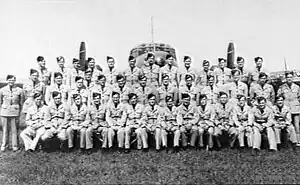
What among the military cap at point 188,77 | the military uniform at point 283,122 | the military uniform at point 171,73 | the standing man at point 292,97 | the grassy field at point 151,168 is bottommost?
the grassy field at point 151,168

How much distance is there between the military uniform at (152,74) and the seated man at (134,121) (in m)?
0.93

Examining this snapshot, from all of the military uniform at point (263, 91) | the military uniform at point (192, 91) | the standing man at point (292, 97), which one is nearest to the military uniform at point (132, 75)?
the military uniform at point (192, 91)

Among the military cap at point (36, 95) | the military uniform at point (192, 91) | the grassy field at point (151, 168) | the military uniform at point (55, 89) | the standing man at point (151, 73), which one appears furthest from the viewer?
the standing man at point (151, 73)

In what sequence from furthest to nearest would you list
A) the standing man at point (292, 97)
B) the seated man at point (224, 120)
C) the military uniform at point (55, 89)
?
the military uniform at point (55, 89) < the standing man at point (292, 97) < the seated man at point (224, 120)

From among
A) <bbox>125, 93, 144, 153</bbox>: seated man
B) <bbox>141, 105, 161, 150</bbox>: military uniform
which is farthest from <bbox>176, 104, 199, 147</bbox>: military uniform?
<bbox>125, 93, 144, 153</bbox>: seated man

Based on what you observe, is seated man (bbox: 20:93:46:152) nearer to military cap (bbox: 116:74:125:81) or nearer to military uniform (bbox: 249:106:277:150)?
military cap (bbox: 116:74:125:81)

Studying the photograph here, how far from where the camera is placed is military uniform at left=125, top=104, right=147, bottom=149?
6.56 m

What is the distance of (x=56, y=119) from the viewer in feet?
22.4

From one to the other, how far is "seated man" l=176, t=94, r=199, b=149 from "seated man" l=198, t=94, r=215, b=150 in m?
0.09

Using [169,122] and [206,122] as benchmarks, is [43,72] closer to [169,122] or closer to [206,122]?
[169,122]

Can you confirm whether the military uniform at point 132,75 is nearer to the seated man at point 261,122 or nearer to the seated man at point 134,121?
the seated man at point 134,121

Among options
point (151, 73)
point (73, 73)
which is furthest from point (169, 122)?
point (73, 73)

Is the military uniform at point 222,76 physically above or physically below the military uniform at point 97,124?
above

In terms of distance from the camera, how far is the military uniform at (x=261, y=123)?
6.42 meters
